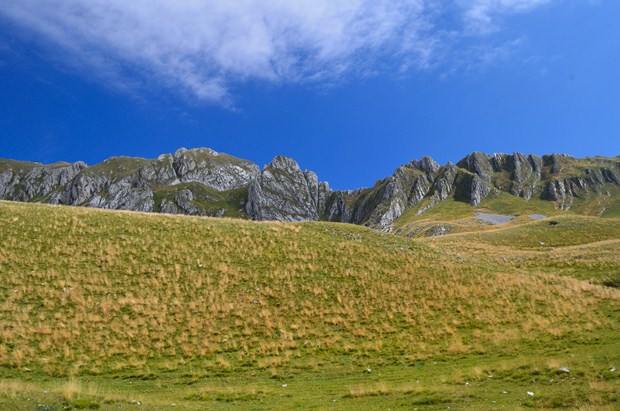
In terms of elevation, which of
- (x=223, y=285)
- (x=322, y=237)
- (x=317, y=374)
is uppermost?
(x=322, y=237)

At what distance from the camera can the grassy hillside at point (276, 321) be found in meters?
16.6

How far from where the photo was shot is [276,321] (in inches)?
1094

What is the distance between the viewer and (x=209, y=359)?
22.8m

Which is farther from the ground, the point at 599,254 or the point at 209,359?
the point at 599,254

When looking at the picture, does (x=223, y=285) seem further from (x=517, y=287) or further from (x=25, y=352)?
(x=517, y=287)

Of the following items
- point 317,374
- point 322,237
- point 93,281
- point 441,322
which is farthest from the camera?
point 322,237

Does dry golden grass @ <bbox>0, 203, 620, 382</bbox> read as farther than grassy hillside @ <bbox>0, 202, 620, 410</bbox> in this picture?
Yes

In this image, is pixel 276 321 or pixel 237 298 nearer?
pixel 276 321

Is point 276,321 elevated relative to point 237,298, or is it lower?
lower

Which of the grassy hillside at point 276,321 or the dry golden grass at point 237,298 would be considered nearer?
the grassy hillside at point 276,321

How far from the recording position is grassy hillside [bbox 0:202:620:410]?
16625mm

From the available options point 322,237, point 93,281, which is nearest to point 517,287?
point 322,237

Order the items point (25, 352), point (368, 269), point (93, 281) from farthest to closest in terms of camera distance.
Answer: point (368, 269) < point (93, 281) < point (25, 352)

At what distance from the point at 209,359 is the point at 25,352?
1052 cm
